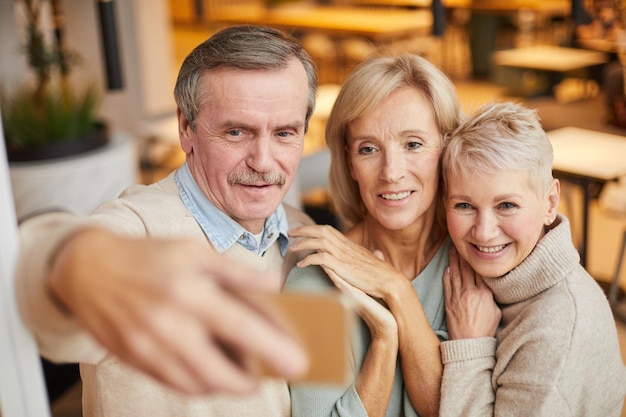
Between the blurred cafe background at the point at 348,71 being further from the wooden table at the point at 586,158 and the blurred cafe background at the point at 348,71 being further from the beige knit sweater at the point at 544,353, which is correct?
the beige knit sweater at the point at 544,353

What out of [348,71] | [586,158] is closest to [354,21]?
[586,158]

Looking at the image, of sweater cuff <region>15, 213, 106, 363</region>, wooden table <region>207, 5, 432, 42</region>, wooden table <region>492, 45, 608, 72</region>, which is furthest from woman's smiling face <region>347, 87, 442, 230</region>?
wooden table <region>207, 5, 432, 42</region>

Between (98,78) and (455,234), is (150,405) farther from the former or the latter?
(98,78)

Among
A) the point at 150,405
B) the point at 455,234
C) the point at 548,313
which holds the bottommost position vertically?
the point at 150,405

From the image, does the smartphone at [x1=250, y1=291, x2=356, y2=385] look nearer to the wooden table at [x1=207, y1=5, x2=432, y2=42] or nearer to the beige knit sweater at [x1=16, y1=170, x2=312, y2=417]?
the beige knit sweater at [x1=16, y1=170, x2=312, y2=417]

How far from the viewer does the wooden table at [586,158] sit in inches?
127

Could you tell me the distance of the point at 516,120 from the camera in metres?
1.43

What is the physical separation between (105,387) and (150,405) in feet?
0.30

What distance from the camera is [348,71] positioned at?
1.99 meters

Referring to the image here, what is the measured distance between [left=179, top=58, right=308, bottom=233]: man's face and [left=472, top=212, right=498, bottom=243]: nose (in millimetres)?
397

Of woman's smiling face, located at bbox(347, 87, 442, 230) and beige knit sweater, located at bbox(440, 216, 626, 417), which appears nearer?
beige knit sweater, located at bbox(440, 216, 626, 417)

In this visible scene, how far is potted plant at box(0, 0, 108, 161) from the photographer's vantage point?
165 inches

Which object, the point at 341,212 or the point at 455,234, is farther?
the point at 341,212

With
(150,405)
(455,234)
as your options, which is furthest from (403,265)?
(150,405)
